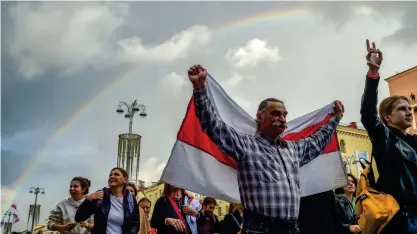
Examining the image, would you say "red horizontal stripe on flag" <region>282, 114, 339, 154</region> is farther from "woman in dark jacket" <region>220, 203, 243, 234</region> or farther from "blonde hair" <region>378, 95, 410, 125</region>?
"woman in dark jacket" <region>220, 203, 243, 234</region>

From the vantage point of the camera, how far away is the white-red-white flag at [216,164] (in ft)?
12.4

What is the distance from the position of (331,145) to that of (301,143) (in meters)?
0.91

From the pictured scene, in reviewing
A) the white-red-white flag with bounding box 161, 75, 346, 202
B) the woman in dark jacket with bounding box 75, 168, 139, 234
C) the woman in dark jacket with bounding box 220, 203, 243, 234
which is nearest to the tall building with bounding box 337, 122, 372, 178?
the woman in dark jacket with bounding box 220, 203, 243, 234

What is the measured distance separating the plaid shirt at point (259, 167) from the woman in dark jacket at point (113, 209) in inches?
101

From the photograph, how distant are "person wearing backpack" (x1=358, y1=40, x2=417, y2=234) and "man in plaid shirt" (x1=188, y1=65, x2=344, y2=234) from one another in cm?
63

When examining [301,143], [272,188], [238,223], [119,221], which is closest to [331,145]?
[301,143]

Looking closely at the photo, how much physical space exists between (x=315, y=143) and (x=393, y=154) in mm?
707

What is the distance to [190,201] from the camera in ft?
22.3

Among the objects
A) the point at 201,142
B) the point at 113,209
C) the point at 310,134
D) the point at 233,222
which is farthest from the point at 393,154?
the point at 233,222

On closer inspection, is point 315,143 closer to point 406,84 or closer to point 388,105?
point 388,105

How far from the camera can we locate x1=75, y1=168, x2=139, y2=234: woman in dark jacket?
17.9 ft

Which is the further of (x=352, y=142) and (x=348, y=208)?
(x=352, y=142)

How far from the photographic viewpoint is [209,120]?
3338mm

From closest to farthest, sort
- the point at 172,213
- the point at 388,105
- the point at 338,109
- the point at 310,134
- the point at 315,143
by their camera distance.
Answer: the point at 388,105, the point at 315,143, the point at 338,109, the point at 310,134, the point at 172,213
